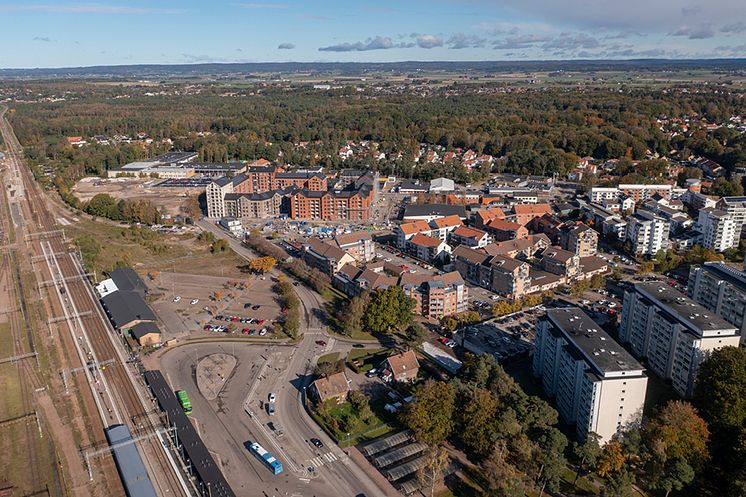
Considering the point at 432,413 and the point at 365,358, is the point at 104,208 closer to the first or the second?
the point at 365,358

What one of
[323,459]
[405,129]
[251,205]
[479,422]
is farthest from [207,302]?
[405,129]

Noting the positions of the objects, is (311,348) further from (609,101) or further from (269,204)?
(609,101)

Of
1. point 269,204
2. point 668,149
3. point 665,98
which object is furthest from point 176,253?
point 665,98

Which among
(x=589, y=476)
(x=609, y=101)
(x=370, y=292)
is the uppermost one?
(x=609, y=101)

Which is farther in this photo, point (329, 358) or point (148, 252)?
point (148, 252)

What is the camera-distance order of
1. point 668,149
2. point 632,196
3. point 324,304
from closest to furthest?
point 324,304, point 632,196, point 668,149

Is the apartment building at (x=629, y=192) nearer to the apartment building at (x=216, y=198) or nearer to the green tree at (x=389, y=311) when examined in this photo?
the green tree at (x=389, y=311)

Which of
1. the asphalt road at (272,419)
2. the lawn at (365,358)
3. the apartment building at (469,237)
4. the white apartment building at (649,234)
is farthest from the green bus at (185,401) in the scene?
the white apartment building at (649,234)
